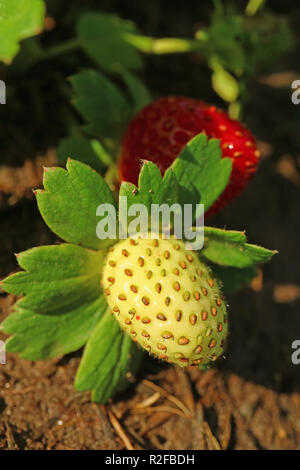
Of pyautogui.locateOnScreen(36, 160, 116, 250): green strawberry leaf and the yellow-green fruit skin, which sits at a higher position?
pyautogui.locateOnScreen(36, 160, 116, 250): green strawberry leaf

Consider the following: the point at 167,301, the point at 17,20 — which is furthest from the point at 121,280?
the point at 17,20

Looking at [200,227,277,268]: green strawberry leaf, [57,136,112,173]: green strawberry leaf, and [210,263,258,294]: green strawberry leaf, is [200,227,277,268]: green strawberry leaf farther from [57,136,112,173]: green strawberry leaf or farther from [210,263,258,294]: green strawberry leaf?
[57,136,112,173]: green strawberry leaf
